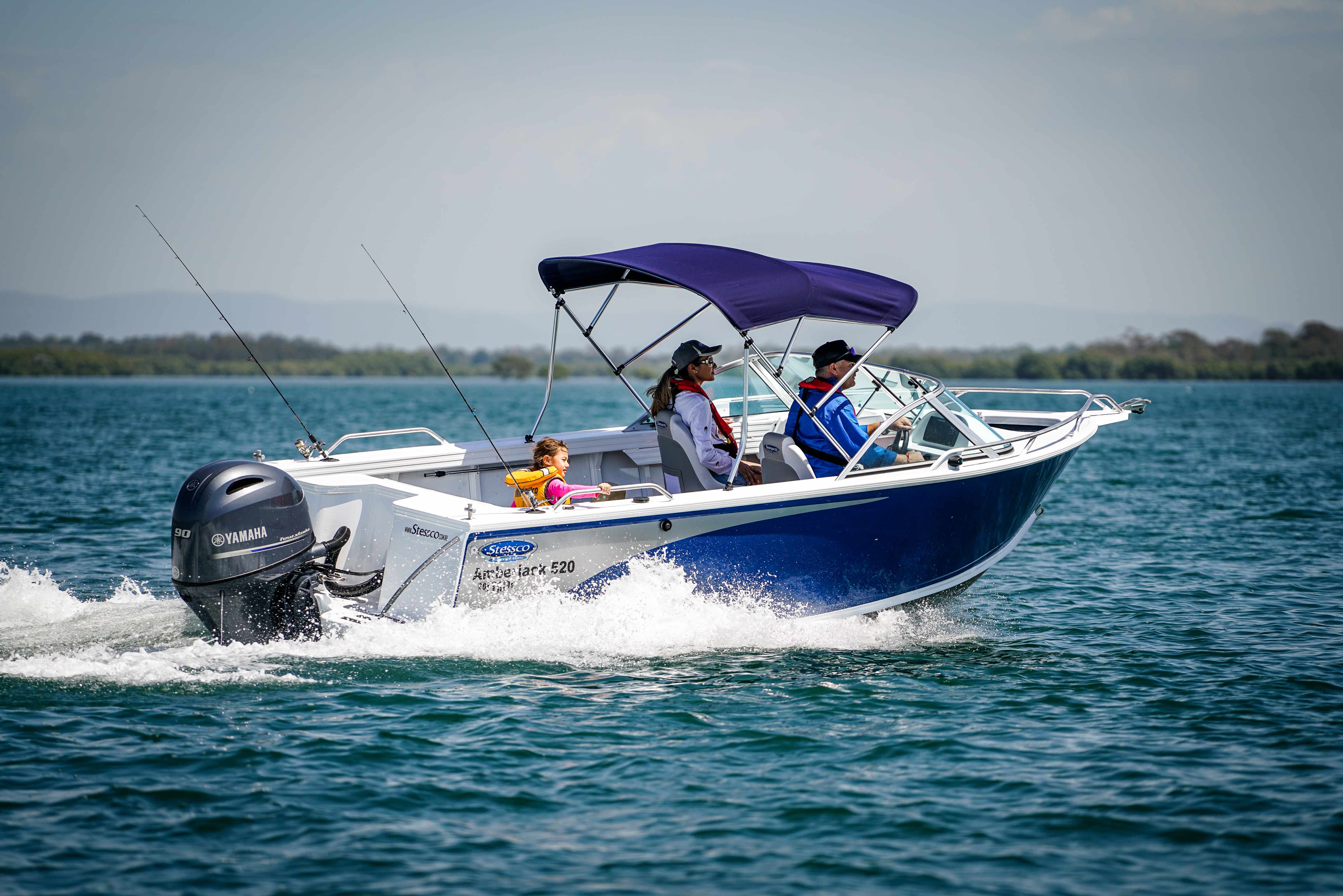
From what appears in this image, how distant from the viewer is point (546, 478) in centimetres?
650

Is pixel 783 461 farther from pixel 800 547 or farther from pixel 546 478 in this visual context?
pixel 546 478

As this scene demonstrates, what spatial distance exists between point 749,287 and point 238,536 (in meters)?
3.18

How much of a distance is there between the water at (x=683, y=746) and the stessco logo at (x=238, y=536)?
2.07 ft

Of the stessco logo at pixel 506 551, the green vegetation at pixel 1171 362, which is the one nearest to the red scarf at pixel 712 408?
the stessco logo at pixel 506 551

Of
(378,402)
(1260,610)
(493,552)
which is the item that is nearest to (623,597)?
(493,552)

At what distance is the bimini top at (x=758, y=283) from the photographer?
638cm

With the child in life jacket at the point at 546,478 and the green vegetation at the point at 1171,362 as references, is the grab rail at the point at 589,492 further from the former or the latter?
the green vegetation at the point at 1171,362

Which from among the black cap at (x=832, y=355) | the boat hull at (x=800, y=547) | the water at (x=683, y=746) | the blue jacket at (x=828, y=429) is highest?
the black cap at (x=832, y=355)

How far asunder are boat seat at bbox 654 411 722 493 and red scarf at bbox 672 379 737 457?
17 cm

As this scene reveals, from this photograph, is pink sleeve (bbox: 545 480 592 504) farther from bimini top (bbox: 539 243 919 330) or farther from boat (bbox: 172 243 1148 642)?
bimini top (bbox: 539 243 919 330)

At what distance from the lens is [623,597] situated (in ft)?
20.5

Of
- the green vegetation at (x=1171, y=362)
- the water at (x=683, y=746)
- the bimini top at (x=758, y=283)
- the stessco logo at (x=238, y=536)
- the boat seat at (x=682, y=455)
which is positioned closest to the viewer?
the water at (x=683, y=746)

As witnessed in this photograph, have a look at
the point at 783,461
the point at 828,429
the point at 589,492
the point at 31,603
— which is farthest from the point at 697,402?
the point at 31,603

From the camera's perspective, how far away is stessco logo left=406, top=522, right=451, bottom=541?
5.91 meters
